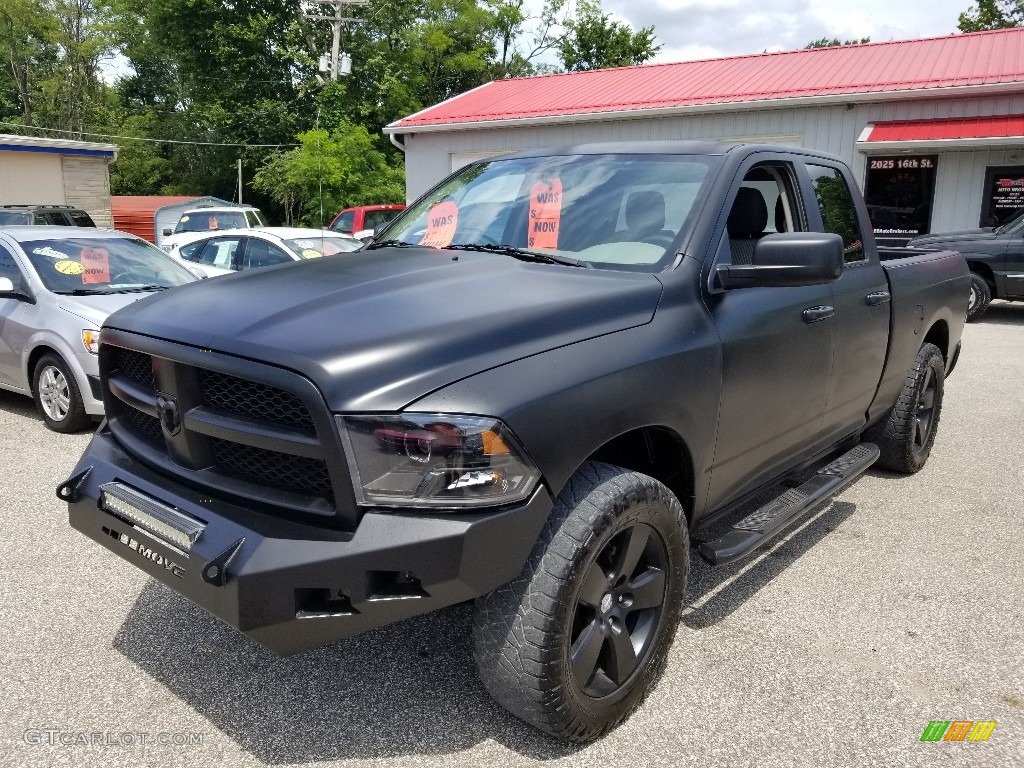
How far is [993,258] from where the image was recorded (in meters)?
12.5

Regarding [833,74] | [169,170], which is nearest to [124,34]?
[169,170]

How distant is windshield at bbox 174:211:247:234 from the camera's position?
2124 centimetres

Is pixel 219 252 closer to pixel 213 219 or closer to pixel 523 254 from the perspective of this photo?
pixel 523 254

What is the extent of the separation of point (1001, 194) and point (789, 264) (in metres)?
14.7

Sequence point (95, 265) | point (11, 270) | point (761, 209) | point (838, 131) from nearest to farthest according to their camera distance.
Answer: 1. point (761, 209)
2. point (11, 270)
3. point (95, 265)
4. point (838, 131)

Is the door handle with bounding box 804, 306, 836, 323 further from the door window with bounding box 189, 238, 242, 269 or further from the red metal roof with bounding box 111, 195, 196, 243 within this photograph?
the red metal roof with bounding box 111, 195, 196, 243

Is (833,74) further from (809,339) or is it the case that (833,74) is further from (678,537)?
(678,537)

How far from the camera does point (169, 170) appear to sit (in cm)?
5156

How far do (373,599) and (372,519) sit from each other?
0.70ft

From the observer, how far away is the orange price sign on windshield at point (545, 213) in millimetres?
3350

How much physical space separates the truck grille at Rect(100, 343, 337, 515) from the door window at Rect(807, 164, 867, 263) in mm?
2797

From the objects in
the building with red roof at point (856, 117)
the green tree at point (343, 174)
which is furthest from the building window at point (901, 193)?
the green tree at point (343, 174)

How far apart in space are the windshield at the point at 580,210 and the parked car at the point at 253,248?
23.1 ft

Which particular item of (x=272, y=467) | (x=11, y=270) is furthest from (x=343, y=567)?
(x=11, y=270)
